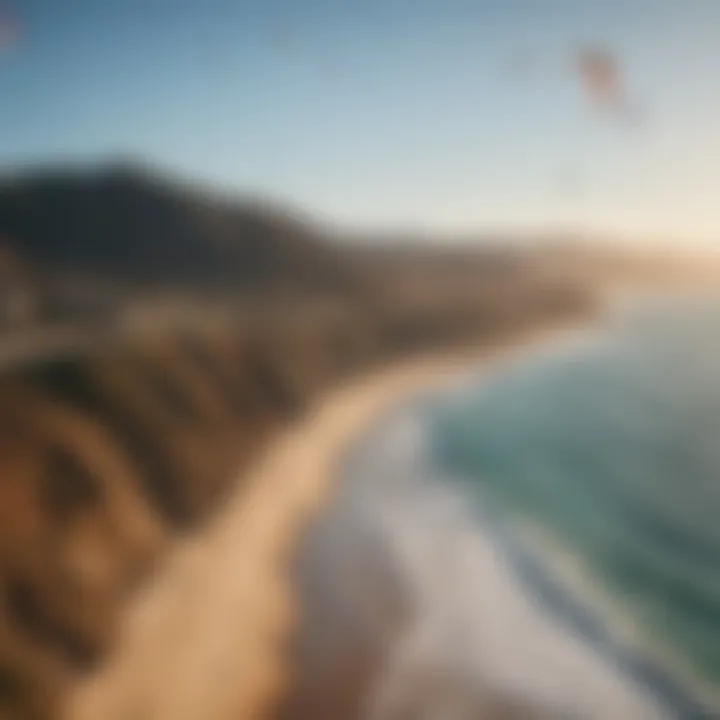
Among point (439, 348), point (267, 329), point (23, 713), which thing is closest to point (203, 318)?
point (267, 329)

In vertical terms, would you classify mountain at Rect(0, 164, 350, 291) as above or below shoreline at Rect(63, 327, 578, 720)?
above

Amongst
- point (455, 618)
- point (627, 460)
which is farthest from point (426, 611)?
point (627, 460)

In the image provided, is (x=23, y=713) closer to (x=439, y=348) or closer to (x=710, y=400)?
(x=439, y=348)

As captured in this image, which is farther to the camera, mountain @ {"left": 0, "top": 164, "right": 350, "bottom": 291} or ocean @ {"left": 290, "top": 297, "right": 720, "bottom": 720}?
mountain @ {"left": 0, "top": 164, "right": 350, "bottom": 291}

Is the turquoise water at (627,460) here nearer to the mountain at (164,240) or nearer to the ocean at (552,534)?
the ocean at (552,534)

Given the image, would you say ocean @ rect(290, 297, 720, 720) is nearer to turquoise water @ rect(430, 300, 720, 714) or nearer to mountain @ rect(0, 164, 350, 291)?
turquoise water @ rect(430, 300, 720, 714)

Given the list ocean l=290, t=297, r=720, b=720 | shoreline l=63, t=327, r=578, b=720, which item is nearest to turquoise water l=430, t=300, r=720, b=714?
ocean l=290, t=297, r=720, b=720
